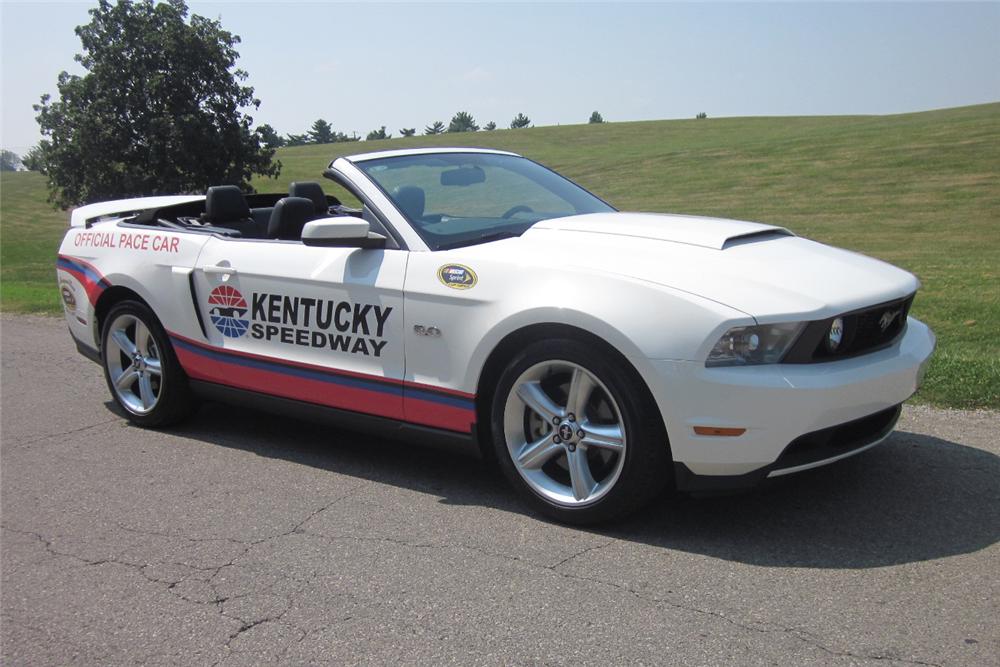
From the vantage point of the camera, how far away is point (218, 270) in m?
5.25

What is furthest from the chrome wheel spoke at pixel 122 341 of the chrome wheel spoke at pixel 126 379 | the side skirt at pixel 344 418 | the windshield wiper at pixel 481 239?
the windshield wiper at pixel 481 239

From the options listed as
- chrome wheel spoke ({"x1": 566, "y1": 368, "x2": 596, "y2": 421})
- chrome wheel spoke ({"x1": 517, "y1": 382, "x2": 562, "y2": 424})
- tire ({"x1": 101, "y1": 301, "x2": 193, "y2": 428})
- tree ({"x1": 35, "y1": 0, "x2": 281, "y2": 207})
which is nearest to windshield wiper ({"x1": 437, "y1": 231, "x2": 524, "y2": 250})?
chrome wheel spoke ({"x1": 517, "y1": 382, "x2": 562, "y2": 424})

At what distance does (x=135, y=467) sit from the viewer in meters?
5.14

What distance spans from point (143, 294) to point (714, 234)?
3475mm

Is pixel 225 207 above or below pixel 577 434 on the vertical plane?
above

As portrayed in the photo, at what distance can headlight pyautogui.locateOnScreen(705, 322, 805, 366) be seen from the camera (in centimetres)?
351

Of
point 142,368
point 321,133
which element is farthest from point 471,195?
point 321,133

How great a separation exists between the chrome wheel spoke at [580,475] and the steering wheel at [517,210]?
4.90ft

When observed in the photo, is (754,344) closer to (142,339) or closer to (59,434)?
(142,339)

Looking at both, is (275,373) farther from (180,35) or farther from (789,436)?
(180,35)

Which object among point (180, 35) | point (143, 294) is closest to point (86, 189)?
point (180, 35)

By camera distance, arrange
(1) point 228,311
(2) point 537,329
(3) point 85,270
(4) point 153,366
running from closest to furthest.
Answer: (2) point 537,329, (1) point 228,311, (4) point 153,366, (3) point 85,270

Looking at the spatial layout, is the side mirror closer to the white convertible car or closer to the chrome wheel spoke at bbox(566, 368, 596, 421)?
the white convertible car

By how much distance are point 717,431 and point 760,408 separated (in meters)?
0.18
